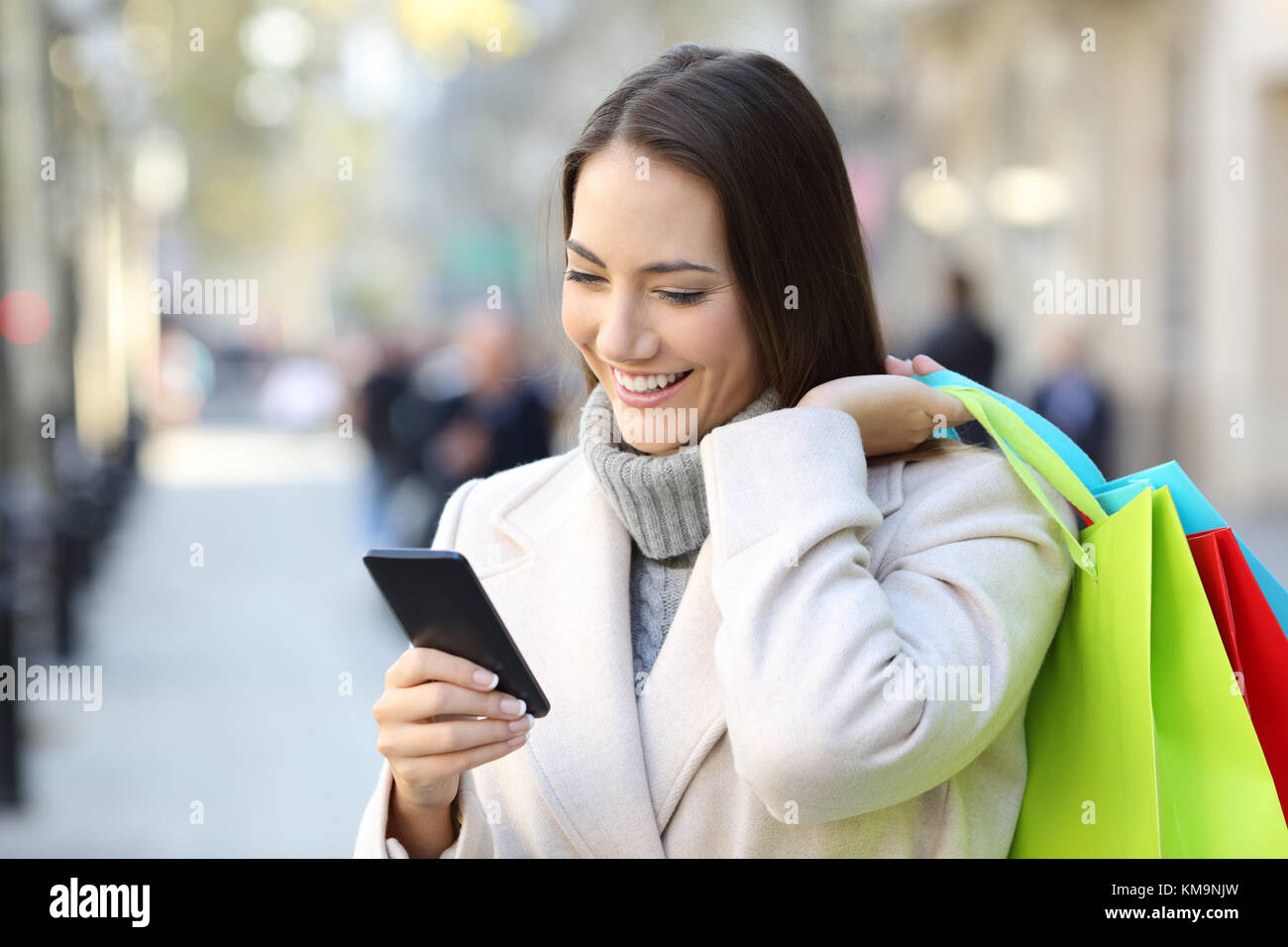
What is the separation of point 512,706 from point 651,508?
429mm

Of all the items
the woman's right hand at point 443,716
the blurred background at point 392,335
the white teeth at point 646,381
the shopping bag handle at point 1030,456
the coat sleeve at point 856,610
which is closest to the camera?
the coat sleeve at point 856,610

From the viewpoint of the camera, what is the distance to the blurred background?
754 cm

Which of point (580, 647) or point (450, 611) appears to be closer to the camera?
point (450, 611)

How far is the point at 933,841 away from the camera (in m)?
1.95

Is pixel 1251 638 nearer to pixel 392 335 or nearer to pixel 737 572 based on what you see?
pixel 737 572

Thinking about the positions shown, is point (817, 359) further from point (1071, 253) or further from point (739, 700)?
point (1071, 253)

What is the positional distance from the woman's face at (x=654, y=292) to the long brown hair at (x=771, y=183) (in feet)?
0.09

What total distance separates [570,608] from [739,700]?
496mm

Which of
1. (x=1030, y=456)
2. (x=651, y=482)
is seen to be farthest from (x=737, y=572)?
(x=1030, y=456)

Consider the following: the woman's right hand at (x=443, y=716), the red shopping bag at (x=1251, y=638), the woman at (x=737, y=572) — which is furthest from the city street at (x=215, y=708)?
the red shopping bag at (x=1251, y=638)

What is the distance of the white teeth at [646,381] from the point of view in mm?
2053

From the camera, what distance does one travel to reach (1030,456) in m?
1.95

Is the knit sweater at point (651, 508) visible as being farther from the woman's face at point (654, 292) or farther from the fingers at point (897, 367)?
the fingers at point (897, 367)

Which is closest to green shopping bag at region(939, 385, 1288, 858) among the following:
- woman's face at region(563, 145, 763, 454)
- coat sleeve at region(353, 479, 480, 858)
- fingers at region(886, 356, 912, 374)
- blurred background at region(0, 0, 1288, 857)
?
fingers at region(886, 356, 912, 374)
